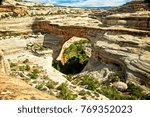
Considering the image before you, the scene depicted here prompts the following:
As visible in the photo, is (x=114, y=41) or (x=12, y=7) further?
→ (x=12, y=7)

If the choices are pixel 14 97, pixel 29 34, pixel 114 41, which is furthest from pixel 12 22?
pixel 14 97

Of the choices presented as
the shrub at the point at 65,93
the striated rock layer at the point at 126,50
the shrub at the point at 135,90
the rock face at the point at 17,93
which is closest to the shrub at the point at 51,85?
the shrub at the point at 65,93

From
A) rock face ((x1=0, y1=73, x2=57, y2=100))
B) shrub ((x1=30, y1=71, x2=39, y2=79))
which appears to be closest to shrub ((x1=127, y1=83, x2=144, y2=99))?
shrub ((x1=30, y1=71, x2=39, y2=79))

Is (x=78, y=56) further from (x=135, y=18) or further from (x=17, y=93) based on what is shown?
(x=17, y=93)

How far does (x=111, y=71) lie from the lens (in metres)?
32.9

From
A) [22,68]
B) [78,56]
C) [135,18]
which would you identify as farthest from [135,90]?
[78,56]

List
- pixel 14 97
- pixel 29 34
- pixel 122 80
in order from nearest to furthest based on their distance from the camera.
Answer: pixel 14 97 < pixel 122 80 < pixel 29 34

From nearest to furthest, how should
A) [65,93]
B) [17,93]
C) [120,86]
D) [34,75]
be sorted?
[17,93] → [65,93] → [34,75] → [120,86]

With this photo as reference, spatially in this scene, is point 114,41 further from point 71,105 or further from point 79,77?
point 71,105

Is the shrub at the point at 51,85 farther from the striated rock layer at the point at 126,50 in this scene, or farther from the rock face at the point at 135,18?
the rock face at the point at 135,18

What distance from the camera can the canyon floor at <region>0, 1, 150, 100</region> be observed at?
87.4 feet

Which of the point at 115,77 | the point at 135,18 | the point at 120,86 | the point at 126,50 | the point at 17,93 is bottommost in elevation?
the point at 120,86

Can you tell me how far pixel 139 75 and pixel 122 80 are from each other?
236 centimetres

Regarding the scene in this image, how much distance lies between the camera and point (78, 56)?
1873 inches
